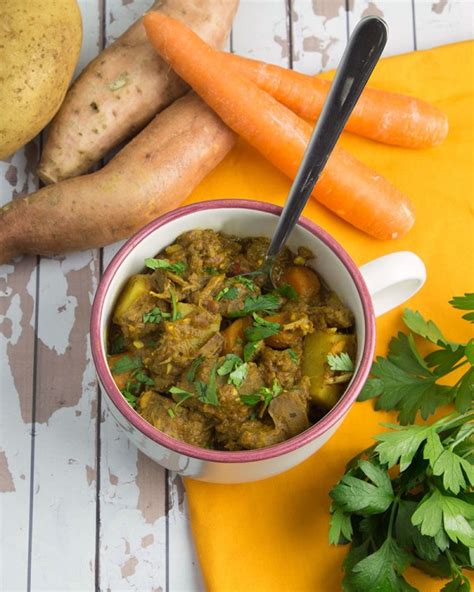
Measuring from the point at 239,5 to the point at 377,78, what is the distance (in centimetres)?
35

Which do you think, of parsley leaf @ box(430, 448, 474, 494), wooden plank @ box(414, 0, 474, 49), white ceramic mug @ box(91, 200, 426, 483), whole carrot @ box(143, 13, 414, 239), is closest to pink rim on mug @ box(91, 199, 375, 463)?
white ceramic mug @ box(91, 200, 426, 483)

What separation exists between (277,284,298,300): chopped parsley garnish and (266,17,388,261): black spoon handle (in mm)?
63

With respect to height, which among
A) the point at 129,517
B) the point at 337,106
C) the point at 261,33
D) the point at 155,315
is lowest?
the point at 129,517

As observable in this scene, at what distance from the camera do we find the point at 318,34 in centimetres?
195

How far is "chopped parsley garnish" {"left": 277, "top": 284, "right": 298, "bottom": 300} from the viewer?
4.80ft

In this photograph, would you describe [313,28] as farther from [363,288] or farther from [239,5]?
[363,288]

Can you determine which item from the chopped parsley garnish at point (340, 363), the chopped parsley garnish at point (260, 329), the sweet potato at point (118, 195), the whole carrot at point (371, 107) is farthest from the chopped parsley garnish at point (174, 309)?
the whole carrot at point (371, 107)

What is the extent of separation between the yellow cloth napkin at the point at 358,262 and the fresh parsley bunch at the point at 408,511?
0.10 meters

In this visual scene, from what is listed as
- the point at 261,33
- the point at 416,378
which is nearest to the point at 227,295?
the point at 416,378

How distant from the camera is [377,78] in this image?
1907mm

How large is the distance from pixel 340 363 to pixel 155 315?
1.02ft

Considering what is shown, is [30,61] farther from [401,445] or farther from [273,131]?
[401,445]

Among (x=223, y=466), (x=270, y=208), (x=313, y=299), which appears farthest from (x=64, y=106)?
(x=223, y=466)

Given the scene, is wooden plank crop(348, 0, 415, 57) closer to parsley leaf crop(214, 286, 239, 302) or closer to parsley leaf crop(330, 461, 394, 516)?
parsley leaf crop(214, 286, 239, 302)
